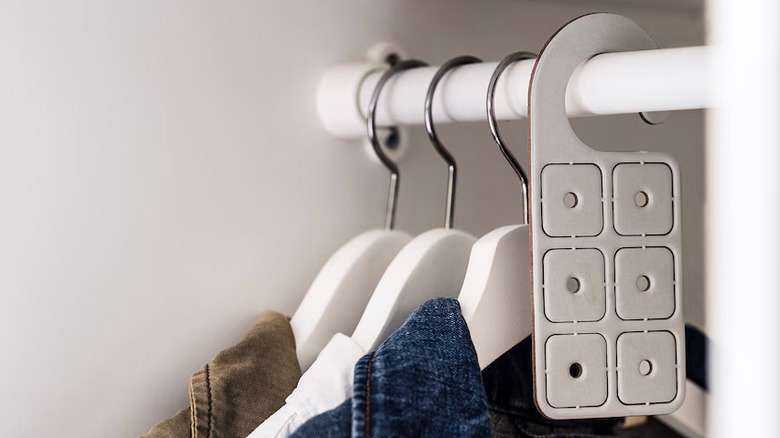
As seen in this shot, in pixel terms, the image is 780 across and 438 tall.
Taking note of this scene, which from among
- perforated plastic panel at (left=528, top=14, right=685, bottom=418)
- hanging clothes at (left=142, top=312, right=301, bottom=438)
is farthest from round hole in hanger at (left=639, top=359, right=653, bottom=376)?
hanging clothes at (left=142, top=312, right=301, bottom=438)

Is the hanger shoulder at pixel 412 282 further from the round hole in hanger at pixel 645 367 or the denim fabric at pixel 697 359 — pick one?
the denim fabric at pixel 697 359

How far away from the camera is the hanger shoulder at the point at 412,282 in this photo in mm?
542

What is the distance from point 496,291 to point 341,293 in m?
0.13

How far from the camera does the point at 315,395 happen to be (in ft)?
1.58

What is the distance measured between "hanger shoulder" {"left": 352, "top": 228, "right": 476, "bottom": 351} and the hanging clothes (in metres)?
0.06

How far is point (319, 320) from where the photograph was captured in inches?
23.4

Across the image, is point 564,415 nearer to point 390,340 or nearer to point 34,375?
point 390,340

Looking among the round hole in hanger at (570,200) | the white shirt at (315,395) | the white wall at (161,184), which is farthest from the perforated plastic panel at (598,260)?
the white wall at (161,184)

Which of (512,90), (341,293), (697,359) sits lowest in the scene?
(697,359)

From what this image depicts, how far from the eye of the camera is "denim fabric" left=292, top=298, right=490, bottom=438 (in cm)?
43

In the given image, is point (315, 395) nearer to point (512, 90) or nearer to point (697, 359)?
point (512, 90)

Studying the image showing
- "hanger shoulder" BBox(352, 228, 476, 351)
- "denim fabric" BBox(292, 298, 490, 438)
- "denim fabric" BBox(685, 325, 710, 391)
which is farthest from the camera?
"denim fabric" BBox(685, 325, 710, 391)

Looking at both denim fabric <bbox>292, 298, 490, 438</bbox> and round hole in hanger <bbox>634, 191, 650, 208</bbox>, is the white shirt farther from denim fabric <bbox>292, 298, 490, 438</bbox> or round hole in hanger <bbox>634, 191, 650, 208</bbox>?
round hole in hanger <bbox>634, 191, 650, 208</bbox>

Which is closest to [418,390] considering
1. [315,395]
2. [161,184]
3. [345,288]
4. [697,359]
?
[315,395]
